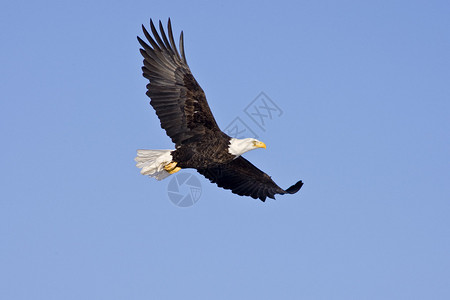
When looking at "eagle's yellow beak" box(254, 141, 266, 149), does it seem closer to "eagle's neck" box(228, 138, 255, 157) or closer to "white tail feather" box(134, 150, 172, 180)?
"eagle's neck" box(228, 138, 255, 157)

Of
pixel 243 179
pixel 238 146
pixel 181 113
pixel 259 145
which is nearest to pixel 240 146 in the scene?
pixel 238 146

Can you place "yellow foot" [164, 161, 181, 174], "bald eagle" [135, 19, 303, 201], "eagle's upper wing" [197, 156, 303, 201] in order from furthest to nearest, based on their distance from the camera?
"eagle's upper wing" [197, 156, 303, 201] → "yellow foot" [164, 161, 181, 174] → "bald eagle" [135, 19, 303, 201]

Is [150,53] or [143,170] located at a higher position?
[150,53]

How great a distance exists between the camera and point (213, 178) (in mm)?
12938

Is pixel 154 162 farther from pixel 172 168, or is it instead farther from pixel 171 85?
pixel 171 85

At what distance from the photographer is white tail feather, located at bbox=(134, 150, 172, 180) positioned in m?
11.5

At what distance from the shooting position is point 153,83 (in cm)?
1119

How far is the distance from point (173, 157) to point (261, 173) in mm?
2217

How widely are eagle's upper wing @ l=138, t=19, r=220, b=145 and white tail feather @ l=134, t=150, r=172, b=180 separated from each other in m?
0.62

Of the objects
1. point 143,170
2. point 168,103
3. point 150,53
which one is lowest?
point 143,170

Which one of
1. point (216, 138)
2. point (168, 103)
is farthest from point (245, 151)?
point (168, 103)

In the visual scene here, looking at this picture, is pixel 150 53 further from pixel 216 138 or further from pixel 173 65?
pixel 216 138

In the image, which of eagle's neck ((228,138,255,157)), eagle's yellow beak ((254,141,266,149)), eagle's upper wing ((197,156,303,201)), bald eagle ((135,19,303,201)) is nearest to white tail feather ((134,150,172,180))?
bald eagle ((135,19,303,201))

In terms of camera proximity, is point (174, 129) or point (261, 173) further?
point (261, 173)
